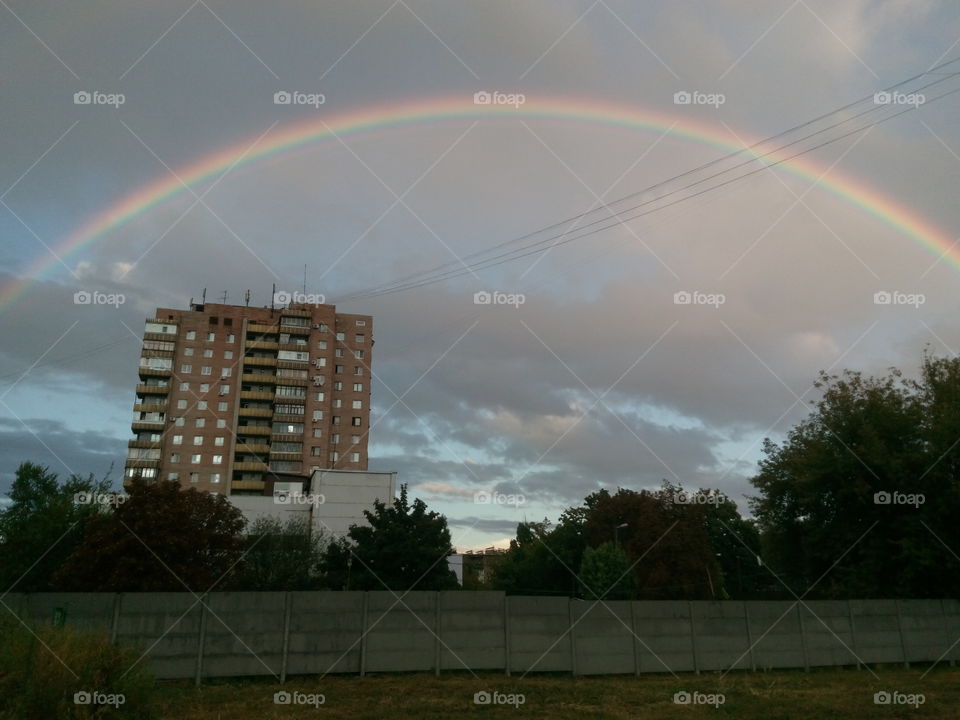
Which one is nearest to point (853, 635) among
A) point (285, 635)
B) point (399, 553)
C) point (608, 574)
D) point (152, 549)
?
point (285, 635)

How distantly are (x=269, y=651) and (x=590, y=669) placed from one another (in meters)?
8.01

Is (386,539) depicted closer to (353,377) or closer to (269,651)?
(269,651)

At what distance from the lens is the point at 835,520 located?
28078 mm

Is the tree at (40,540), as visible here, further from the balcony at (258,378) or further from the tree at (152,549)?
the balcony at (258,378)

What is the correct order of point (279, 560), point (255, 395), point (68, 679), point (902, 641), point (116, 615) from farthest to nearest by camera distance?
point (255, 395)
point (279, 560)
point (902, 641)
point (116, 615)
point (68, 679)

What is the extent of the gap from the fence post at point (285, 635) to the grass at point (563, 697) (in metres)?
0.24

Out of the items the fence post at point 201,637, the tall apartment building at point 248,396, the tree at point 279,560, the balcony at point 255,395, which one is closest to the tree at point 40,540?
the tree at point 279,560

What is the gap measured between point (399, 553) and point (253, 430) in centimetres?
4530

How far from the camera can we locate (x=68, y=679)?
25.8 ft

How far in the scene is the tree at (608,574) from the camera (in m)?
45.6

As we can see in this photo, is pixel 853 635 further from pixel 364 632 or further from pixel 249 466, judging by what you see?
pixel 249 466

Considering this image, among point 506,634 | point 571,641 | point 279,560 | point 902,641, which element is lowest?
point 902,641

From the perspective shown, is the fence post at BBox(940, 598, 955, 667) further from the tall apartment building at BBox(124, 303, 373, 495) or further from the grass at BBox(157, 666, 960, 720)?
the tall apartment building at BBox(124, 303, 373, 495)

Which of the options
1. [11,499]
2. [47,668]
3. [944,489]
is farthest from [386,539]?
[47,668]
